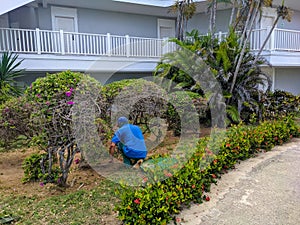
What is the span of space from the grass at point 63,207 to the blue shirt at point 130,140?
2.35 ft

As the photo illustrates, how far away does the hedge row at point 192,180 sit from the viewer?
3273 mm

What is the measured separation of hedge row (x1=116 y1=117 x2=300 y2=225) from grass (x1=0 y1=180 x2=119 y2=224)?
0.57m

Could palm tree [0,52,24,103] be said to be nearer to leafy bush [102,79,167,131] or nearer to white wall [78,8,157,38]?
leafy bush [102,79,167,131]

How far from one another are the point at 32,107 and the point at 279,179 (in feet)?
15.0

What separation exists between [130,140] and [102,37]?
26.9 ft

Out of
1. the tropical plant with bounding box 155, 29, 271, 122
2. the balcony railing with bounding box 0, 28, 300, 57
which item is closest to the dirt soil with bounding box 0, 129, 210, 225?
the tropical plant with bounding box 155, 29, 271, 122

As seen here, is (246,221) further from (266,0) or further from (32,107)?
(266,0)

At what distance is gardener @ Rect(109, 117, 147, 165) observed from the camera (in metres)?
4.77

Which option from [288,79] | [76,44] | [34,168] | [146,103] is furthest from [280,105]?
[34,168]

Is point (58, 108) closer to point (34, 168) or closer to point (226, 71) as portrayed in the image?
point (34, 168)

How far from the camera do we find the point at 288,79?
1509 cm

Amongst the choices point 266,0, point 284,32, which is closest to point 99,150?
point 266,0

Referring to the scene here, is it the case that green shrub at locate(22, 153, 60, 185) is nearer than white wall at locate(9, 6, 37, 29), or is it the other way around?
green shrub at locate(22, 153, 60, 185)

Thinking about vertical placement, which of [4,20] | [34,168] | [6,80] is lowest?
[34,168]
